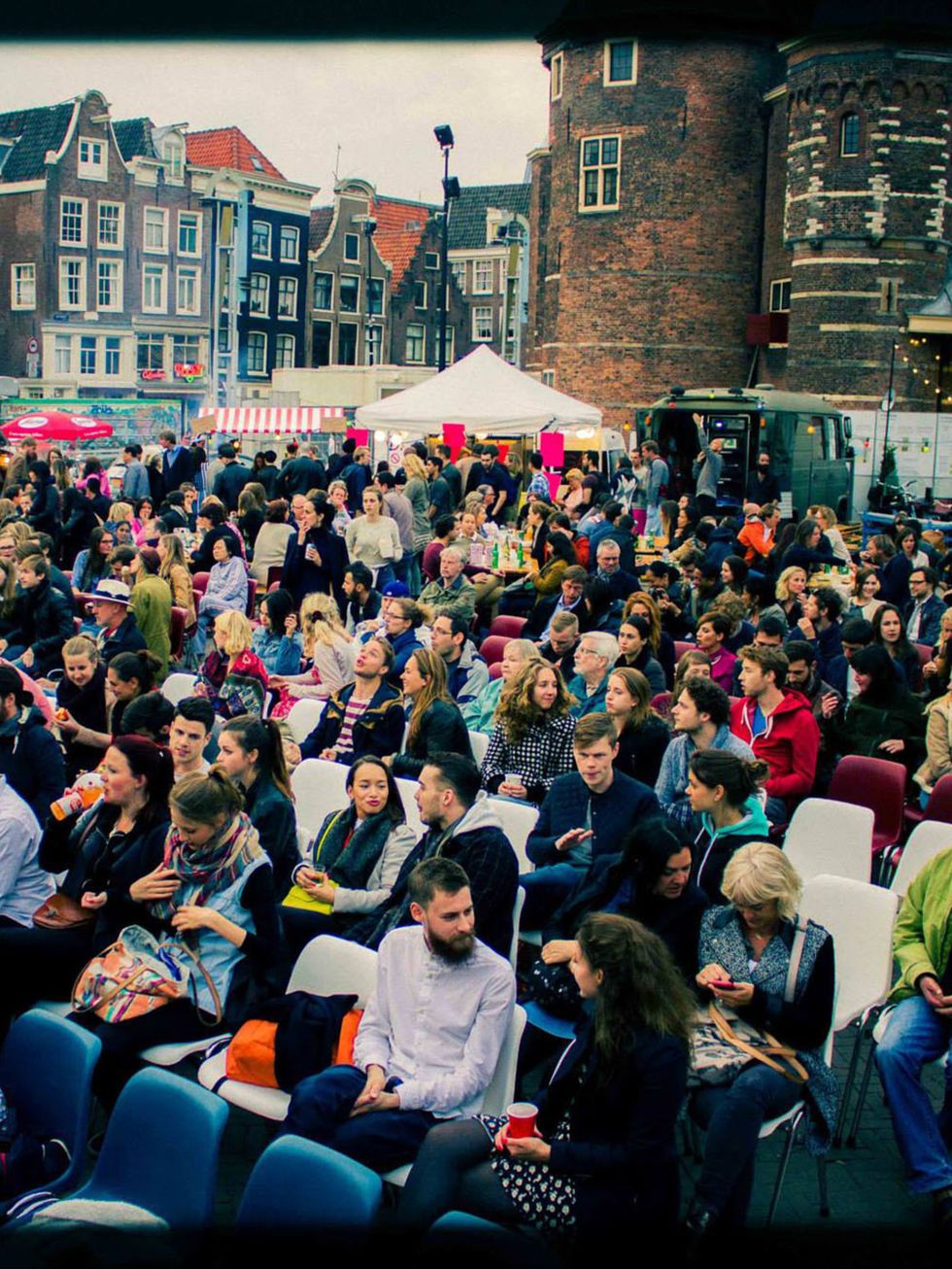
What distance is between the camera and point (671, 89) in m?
33.4

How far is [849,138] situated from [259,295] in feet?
66.6

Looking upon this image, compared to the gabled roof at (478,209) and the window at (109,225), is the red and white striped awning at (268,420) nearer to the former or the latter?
the window at (109,225)

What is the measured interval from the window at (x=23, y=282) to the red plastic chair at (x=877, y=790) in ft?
18.4

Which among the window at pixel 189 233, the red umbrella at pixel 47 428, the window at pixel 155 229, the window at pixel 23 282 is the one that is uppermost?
the window at pixel 189 233

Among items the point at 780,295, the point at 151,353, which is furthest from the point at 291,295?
the point at 780,295

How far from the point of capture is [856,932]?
479cm

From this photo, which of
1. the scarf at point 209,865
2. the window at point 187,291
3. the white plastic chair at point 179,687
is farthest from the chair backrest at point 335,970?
the window at point 187,291

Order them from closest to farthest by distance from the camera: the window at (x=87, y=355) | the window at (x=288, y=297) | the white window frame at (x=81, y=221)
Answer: the white window frame at (x=81, y=221) → the window at (x=87, y=355) → the window at (x=288, y=297)

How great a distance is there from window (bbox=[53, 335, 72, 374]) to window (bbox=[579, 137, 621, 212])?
13.4 meters

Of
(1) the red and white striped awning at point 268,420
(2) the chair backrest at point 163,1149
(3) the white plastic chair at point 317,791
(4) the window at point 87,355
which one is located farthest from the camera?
(4) the window at point 87,355

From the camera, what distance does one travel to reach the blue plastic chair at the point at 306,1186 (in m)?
2.88

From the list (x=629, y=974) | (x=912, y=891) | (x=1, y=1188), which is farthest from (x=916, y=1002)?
(x=1, y=1188)

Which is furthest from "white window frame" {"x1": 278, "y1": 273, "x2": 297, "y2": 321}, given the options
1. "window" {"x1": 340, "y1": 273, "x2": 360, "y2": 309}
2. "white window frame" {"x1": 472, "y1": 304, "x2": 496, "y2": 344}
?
"white window frame" {"x1": 472, "y1": 304, "x2": 496, "y2": 344}

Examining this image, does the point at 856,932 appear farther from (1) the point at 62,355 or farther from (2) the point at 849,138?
(1) the point at 62,355
